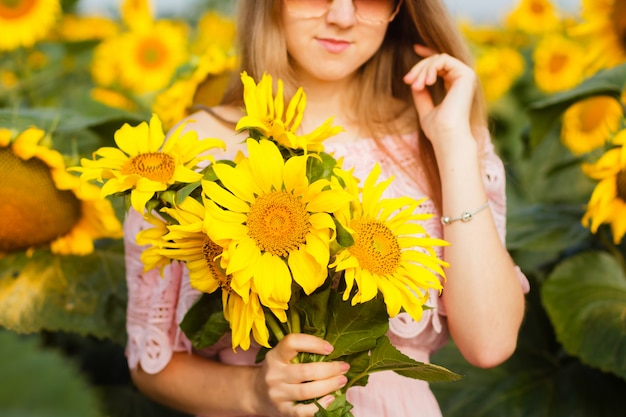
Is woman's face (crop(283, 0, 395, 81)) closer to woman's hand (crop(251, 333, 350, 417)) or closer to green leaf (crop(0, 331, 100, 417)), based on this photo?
woman's hand (crop(251, 333, 350, 417))

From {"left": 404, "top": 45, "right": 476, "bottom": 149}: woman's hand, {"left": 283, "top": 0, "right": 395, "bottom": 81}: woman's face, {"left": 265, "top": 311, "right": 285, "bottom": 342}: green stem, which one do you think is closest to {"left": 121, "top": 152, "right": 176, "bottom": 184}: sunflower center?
{"left": 265, "top": 311, "right": 285, "bottom": 342}: green stem

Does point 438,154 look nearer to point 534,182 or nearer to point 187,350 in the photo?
point 187,350

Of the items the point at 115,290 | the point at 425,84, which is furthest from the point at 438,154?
the point at 115,290

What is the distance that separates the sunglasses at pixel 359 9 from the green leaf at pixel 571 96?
414 mm

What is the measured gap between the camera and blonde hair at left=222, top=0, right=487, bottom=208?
1143 mm

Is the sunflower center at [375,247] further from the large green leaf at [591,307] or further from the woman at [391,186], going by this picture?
the large green leaf at [591,307]

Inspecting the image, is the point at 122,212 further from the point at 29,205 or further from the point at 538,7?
the point at 538,7

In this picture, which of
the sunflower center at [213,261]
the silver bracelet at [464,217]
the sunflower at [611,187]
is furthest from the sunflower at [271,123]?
the sunflower at [611,187]

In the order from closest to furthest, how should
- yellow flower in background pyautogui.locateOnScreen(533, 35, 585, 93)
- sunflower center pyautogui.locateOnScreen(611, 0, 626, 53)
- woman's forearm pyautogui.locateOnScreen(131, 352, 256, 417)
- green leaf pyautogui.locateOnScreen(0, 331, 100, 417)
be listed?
1. green leaf pyautogui.locateOnScreen(0, 331, 100, 417)
2. woman's forearm pyautogui.locateOnScreen(131, 352, 256, 417)
3. sunflower center pyautogui.locateOnScreen(611, 0, 626, 53)
4. yellow flower in background pyautogui.locateOnScreen(533, 35, 585, 93)

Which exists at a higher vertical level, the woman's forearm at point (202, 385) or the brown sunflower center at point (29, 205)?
the brown sunflower center at point (29, 205)

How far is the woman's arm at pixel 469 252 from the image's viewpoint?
1086 mm

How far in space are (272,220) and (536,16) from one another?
2.42 m

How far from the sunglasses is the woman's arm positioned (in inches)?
4.0

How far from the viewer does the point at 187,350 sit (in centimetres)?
113
